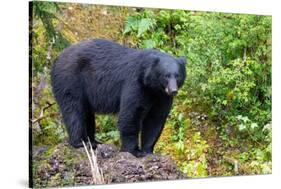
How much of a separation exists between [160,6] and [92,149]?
4.59 feet

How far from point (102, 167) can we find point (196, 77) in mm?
Answer: 1213

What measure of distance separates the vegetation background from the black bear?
9 centimetres

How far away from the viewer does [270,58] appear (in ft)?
21.5

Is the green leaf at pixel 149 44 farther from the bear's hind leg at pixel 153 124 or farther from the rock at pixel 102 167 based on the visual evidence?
the rock at pixel 102 167

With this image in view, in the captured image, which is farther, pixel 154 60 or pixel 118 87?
pixel 118 87

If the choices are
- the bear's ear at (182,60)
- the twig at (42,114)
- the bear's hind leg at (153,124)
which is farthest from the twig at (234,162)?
the twig at (42,114)

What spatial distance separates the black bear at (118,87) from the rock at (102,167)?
9cm

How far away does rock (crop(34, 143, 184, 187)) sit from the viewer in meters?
5.43

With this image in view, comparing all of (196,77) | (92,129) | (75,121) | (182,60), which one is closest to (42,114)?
(75,121)

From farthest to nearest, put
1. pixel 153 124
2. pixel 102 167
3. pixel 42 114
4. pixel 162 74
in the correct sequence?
1. pixel 153 124
2. pixel 102 167
3. pixel 162 74
4. pixel 42 114

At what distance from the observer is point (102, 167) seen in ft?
18.5

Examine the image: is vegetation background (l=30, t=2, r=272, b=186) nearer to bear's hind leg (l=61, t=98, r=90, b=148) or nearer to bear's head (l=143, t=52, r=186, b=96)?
bear's hind leg (l=61, t=98, r=90, b=148)

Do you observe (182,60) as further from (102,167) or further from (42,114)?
(42,114)

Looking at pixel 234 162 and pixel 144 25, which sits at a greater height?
pixel 144 25
